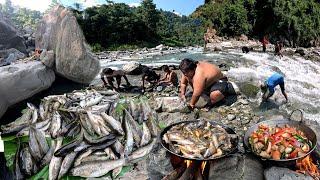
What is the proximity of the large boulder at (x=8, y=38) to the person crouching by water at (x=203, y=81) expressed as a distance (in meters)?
19.3

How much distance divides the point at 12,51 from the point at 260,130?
21343 mm

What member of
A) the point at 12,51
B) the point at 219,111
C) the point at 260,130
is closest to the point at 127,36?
the point at 12,51

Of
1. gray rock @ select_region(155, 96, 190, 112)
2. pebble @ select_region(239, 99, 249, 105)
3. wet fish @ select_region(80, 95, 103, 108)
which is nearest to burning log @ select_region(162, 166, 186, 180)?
gray rock @ select_region(155, 96, 190, 112)

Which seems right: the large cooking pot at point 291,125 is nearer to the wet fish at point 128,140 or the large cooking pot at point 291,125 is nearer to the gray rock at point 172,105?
the wet fish at point 128,140

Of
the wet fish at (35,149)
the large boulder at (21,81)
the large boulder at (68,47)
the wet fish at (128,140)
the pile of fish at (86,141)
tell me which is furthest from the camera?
the large boulder at (68,47)

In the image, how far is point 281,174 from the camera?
5332mm

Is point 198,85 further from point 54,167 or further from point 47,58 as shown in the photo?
point 47,58

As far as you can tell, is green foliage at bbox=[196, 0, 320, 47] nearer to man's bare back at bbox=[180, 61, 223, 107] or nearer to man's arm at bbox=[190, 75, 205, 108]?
man's bare back at bbox=[180, 61, 223, 107]

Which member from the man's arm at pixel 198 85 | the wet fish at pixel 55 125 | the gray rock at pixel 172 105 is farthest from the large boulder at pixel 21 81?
the man's arm at pixel 198 85

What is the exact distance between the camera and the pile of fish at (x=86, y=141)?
693cm

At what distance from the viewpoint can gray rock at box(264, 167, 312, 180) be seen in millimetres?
5219

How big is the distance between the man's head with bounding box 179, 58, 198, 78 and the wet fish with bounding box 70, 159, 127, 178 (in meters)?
2.89

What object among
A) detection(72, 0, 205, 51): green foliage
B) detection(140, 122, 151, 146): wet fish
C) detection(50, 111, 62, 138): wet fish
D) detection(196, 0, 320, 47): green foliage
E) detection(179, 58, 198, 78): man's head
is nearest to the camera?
detection(140, 122, 151, 146): wet fish

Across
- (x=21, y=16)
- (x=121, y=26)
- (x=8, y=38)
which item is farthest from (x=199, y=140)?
(x=21, y=16)
